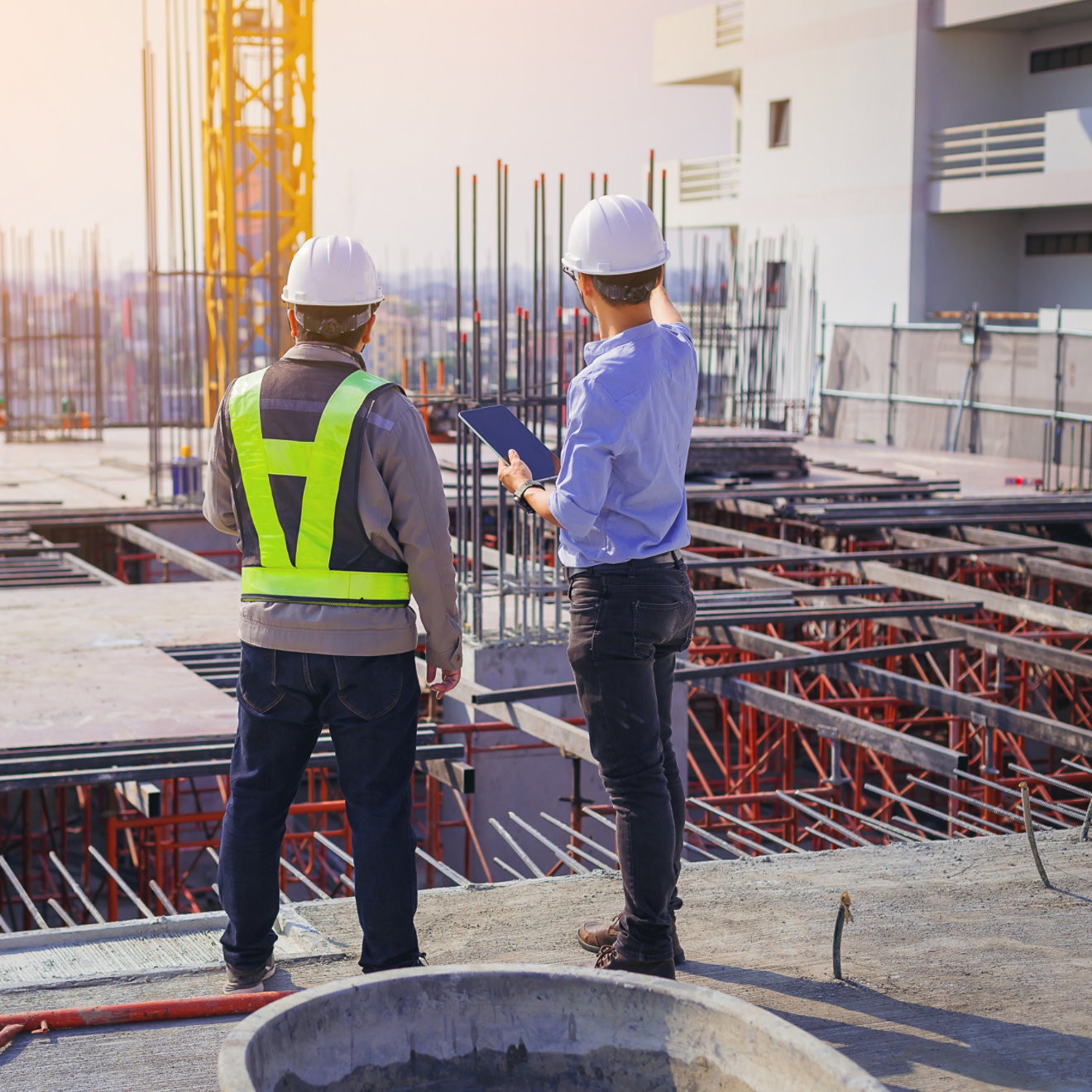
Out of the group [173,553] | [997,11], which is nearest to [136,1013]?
[173,553]

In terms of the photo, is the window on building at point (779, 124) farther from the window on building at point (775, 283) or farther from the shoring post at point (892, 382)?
the shoring post at point (892, 382)

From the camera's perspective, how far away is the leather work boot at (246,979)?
381cm

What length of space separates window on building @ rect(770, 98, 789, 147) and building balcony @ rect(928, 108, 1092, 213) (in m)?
4.80

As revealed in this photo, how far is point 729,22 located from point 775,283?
9518mm

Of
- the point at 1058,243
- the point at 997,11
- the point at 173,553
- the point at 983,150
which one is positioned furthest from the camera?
the point at 1058,243

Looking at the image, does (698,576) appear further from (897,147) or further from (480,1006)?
(897,147)

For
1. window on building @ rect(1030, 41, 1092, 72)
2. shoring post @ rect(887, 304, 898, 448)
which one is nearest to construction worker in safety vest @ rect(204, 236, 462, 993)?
shoring post @ rect(887, 304, 898, 448)

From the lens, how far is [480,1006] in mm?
2865

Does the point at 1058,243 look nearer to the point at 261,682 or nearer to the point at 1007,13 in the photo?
the point at 1007,13

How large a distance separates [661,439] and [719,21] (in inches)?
1422

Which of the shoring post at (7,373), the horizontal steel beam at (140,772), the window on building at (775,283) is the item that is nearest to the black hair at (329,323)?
the horizontal steel beam at (140,772)

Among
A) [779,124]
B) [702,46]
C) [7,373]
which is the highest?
[702,46]

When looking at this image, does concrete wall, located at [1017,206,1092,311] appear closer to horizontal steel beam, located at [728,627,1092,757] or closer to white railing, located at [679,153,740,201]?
white railing, located at [679,153,740,201]

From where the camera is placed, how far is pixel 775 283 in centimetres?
3116
